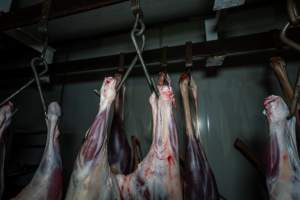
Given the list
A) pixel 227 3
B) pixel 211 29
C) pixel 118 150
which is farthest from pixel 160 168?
pixel 211 29

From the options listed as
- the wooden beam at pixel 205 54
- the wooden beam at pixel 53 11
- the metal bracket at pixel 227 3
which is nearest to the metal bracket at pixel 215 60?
the wooden beam at pixel 205 54

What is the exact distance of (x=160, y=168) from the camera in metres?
0.52

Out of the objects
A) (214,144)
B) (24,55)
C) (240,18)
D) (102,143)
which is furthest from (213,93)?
(24,55)

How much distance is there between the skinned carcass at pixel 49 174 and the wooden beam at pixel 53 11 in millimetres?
294

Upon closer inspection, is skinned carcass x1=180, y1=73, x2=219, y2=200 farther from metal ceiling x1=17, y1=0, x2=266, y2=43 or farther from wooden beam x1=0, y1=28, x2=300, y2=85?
metal ceiling x1=17, y1=0, x2=266, y2=43

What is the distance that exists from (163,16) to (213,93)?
52cm

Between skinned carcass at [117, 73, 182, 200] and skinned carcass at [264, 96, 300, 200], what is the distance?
231 mm

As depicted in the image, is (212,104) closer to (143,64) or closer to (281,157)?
(281,157)

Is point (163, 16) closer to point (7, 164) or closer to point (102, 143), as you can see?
point (102, 143)

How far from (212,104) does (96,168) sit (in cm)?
73

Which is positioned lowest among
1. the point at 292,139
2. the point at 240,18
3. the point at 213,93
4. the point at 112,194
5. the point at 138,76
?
the point at 112,194

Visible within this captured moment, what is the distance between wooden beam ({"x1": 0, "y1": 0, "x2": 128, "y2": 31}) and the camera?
1.86 feet

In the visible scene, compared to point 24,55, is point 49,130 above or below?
below

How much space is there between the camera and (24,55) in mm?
1576
